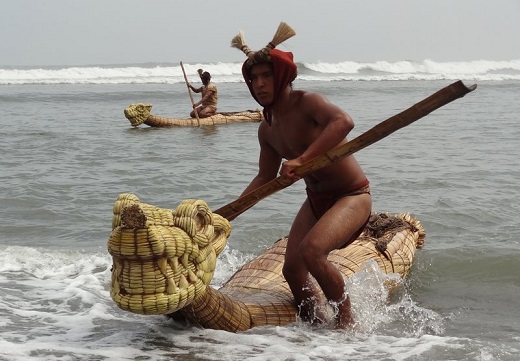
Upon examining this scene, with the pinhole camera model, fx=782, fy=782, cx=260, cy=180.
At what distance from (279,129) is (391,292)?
1.78 m

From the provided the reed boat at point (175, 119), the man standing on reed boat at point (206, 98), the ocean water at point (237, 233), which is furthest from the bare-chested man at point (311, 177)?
the man standing on reed boat at point (206, 98)

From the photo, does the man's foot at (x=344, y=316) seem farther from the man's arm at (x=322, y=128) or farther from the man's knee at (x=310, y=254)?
the man's arm at (x=322, y=128)

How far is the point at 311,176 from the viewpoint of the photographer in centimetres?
457

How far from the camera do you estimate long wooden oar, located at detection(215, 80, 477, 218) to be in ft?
12.0

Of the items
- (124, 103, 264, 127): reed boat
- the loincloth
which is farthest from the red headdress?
(124, 103, 264, 127): reed boat

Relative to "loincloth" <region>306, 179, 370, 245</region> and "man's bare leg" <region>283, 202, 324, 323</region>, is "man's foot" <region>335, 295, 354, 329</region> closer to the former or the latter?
"man's bare leg" <region>283, 202, 324, 323</region>

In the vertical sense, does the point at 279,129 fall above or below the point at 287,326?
above

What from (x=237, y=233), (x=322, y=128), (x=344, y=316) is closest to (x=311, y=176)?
(x=322, y=128)

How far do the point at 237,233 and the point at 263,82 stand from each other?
3537 millimetres

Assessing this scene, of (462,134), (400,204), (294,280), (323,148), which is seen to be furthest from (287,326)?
(462,134)

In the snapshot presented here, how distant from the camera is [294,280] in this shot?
4629 millimetres

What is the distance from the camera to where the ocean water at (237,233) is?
4316mm

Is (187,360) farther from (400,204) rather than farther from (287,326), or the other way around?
(400,204)

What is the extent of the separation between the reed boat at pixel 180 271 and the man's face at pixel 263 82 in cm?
74
